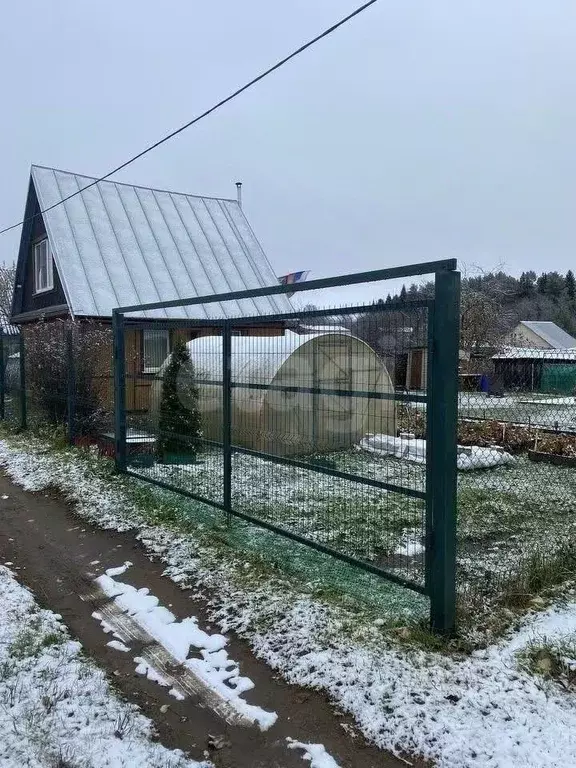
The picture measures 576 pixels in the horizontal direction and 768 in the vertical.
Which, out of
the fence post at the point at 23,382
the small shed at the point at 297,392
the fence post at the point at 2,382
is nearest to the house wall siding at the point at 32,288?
the fence post at the point at 2,382

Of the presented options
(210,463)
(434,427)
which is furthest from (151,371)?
(434,427)

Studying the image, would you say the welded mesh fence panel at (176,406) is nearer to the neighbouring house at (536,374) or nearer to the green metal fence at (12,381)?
the neighbouring house at (536,374)

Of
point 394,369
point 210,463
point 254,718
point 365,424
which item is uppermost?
point 394,369

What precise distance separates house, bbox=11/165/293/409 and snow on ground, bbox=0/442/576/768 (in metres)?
11.2

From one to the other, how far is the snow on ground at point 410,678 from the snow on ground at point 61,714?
840 millimetres

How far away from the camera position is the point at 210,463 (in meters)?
6.04

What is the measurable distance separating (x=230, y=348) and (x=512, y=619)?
3.14 meters

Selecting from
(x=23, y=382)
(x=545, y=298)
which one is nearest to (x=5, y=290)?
(x=23, y=382)

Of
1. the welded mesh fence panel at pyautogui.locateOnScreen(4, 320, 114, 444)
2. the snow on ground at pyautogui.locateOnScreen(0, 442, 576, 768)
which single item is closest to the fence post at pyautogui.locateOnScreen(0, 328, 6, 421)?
the welded mesh fence panel at pyautogui.locateOnScreen(4, 320, 114, 444)

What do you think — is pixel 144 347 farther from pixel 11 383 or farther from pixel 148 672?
pixel 11 383

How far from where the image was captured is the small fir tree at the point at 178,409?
6.65m

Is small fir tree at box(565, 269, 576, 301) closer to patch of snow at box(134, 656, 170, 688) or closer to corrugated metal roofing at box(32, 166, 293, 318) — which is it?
corrugated metal roofing at box(32, 166, 293, 318)

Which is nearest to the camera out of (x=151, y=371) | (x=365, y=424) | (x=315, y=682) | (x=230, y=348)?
(x=315, y=682)

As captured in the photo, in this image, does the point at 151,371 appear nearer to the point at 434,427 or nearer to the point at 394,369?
the point at 394,369
